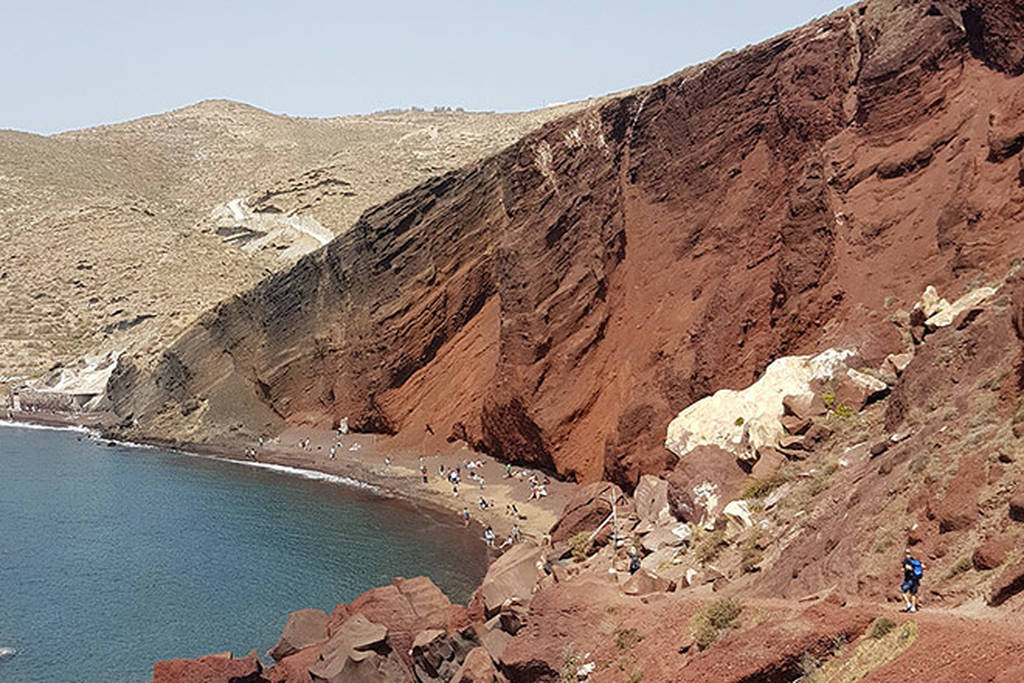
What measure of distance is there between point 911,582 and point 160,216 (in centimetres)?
11548

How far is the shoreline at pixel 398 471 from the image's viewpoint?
4038cm

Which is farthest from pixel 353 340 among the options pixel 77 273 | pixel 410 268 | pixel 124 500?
pixel 77 273

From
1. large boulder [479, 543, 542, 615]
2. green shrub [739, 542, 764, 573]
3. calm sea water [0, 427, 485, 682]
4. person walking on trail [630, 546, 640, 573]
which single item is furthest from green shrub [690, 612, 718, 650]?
calm sea water [0, 427, 485, 682]

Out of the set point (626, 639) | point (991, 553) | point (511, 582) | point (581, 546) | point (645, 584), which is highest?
point (991, 553)

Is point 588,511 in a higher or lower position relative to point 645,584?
lower

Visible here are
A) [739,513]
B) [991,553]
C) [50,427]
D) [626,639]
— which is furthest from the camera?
[50,427]

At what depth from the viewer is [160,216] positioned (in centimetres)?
11369

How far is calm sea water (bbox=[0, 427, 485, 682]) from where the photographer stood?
28891mm

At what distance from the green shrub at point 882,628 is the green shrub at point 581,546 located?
1041 centimetres

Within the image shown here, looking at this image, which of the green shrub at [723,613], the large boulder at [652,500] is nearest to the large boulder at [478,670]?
the large boulder at [652,500]

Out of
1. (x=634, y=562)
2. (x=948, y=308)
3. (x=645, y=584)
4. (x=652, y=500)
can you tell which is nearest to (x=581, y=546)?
(x=652, y=500)

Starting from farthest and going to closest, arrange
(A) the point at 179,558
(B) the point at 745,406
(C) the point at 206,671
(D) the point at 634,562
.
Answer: (A) the point at 179,558 → (B) the point at 745,406 → (C) the point at 206,671 → (D) the point at 634,562

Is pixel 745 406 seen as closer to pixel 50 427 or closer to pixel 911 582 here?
pixel 911 582

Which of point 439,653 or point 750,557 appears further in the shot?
point 439,653
